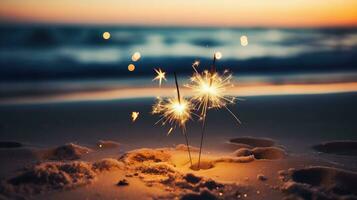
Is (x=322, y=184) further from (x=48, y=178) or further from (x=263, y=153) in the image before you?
(x=48, y=178)

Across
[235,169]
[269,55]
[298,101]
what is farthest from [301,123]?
[269,55]

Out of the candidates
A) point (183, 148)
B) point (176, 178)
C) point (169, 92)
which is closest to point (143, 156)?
point (183, 148)

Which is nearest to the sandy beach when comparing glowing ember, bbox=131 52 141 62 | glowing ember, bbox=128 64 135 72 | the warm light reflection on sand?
the warm light reflection on sand

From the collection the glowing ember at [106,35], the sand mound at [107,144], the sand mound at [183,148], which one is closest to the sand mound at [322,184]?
the sand mound at [183,148]

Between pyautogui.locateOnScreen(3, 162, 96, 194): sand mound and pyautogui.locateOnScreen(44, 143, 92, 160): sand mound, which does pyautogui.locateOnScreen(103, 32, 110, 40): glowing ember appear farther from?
pyautogui.locateOnScreen(3, 162, 96, 194): sand mound

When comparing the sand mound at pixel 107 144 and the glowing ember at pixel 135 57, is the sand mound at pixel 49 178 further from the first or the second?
the glowing ember at pixel 135 57
